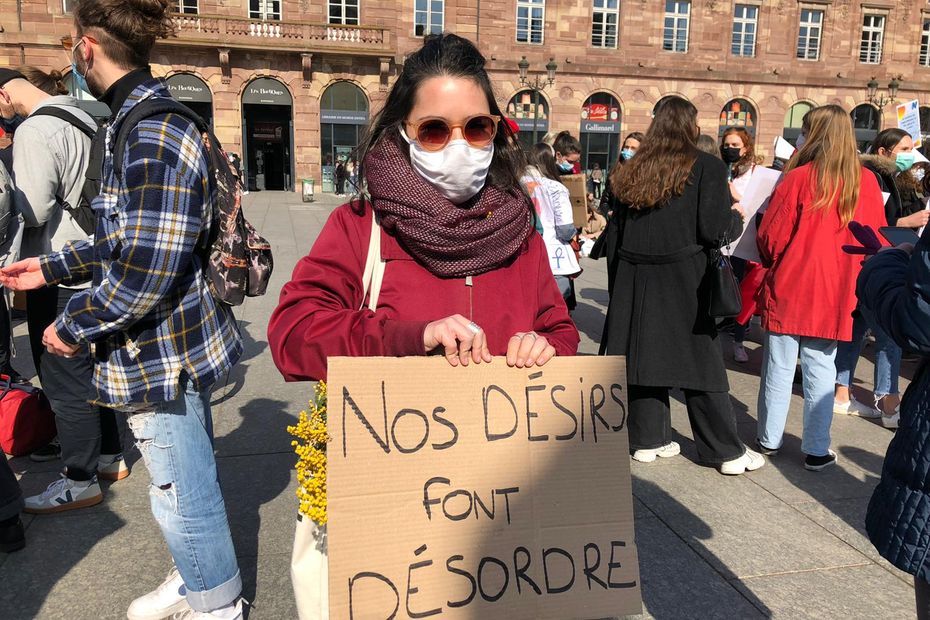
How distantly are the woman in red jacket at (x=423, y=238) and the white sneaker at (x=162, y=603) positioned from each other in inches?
53.3

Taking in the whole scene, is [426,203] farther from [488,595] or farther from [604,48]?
[604,48]

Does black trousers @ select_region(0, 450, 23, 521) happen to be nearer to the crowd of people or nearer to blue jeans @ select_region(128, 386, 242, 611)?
the crowd of people

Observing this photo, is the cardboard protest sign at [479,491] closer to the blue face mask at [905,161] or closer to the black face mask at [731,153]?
the black face mask at [731,153]

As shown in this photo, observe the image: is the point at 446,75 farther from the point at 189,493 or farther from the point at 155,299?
the point at 189,493

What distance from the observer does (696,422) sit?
4020mm

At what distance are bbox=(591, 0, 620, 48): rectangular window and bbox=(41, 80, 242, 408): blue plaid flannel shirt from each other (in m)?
30.2

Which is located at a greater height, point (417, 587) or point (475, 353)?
point (475, 353)

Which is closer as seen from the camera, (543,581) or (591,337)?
(543,581)

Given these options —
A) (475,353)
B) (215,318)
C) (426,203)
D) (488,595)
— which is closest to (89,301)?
(215,318)

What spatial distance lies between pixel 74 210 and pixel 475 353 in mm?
2691

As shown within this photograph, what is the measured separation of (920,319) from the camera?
1.59 metres

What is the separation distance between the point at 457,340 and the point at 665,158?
271 centimetres

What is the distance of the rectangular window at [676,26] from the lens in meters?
30.0

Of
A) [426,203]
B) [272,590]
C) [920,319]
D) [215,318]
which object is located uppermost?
[426,203]
